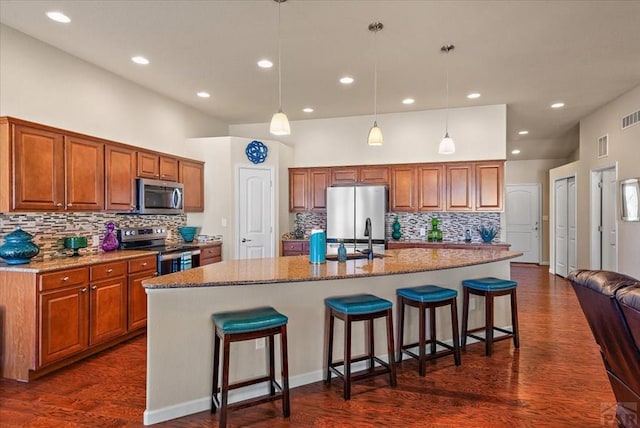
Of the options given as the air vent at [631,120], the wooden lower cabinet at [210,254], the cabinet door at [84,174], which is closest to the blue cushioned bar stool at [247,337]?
the cabinet door at [84,174]

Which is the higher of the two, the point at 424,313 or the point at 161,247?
the point at 161,247

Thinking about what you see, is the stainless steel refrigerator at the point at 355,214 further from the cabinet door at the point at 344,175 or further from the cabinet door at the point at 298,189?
the cabinet door at the point at 298,189

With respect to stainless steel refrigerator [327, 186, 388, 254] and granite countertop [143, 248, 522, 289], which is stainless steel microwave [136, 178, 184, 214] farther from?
stainless steel refrigerator [327, 186, 388, 254]

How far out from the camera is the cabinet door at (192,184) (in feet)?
17.4

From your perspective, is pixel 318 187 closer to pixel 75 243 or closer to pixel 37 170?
pixel 75 243

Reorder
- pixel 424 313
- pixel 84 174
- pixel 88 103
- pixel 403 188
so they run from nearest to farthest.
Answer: pixel 424 313 → pixel 84 174 → pixel 88 103 → pixel 403 188

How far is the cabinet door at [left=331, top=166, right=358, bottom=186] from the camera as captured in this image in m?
6.18

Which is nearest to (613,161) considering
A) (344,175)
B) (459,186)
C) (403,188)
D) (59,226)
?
(459,186)

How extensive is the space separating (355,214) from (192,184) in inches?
98.7

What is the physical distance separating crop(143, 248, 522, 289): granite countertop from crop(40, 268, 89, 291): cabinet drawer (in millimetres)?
1180

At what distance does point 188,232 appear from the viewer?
17.7 ft

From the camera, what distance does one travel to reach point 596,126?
19.9 ft

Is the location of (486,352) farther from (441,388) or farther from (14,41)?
(14,41)

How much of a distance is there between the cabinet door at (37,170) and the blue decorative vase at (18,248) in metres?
0.23
